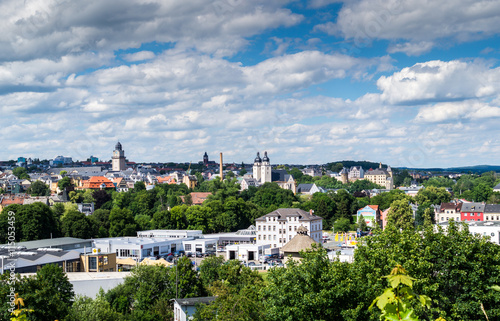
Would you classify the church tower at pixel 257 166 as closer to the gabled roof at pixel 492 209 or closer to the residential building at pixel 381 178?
the residential building at pixel 381 178

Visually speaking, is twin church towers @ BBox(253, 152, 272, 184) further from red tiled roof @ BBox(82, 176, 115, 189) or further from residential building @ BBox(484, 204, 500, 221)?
residential building @ BBox(484, 204, 500, 221)

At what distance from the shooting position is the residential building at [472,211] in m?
80.6

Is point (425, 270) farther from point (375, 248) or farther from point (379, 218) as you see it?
point (379, 218)

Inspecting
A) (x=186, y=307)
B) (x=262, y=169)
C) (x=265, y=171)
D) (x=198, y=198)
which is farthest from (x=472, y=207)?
(x=262, y=169)

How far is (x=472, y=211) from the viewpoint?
267ft

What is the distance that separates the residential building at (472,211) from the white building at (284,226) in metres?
28.1

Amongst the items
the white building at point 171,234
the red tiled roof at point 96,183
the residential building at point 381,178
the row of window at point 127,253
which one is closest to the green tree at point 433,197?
the white building at point 171,234

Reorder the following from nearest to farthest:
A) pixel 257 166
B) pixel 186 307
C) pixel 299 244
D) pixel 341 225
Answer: pixel 186 307, pixel 299 244, pixel 341 225, pixel 257 166

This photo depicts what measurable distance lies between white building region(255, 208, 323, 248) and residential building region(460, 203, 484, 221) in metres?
28.1

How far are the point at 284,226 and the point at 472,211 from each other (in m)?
33.5

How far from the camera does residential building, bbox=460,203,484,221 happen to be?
8062 cm

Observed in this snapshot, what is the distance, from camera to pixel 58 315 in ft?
79.4

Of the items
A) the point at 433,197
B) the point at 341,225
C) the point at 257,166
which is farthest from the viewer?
the point at 257,166

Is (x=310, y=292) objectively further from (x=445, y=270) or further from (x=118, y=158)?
(x=118, y=158)
